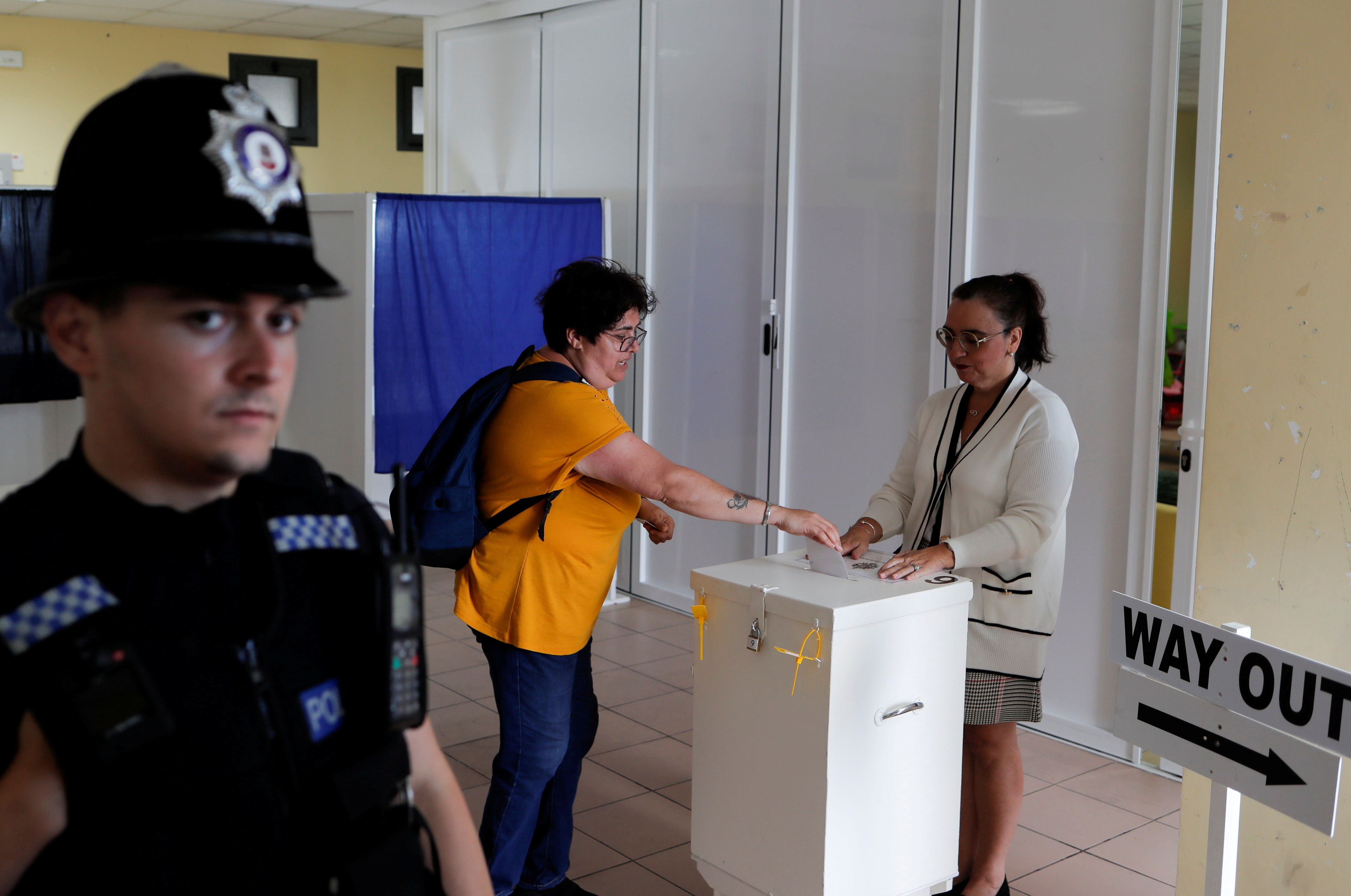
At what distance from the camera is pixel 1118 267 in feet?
12.4

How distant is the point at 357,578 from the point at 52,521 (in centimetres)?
23

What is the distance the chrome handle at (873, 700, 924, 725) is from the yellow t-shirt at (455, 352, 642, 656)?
635 mm

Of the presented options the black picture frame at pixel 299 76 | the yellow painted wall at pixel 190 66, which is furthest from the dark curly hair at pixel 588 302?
the black picture frame at pixel 299 76

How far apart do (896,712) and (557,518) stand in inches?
31.3

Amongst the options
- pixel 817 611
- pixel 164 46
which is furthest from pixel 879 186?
pixel 164 46

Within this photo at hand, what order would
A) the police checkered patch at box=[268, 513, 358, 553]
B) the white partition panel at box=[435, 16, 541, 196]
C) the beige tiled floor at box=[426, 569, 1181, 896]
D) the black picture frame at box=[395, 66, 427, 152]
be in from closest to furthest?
the police checkered patch at box=[268, 513, 358, 553], the beige tiled floor at box=[426, 569, 1181, 896], the white partition panel at box=[435, 16, 541, 196], the black picture frame at box=[395, 66, 427, 152]

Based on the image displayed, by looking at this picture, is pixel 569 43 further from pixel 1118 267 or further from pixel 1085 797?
pixel 1085 797

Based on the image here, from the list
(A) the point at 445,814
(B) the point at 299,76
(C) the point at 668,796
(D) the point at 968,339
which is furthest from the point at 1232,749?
(B) the point at 299,76

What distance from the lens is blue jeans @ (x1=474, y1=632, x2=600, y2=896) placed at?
2471 mm

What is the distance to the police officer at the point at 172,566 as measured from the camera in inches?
29.2

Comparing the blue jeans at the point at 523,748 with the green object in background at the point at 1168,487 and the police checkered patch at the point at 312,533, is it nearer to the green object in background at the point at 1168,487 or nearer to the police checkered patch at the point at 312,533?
the police checkered patch at the point at 312,533

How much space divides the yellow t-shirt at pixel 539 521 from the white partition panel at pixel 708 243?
2.72m

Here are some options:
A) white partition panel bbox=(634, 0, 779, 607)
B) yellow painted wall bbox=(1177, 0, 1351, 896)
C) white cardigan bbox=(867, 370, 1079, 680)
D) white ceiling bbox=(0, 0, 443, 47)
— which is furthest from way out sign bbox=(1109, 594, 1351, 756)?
white ceiling bbox=(0, 0, 443, 47)

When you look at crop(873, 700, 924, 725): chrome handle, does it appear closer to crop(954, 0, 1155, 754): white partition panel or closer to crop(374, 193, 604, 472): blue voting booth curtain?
crop(954, 0, 1155, 754): white partition panel
